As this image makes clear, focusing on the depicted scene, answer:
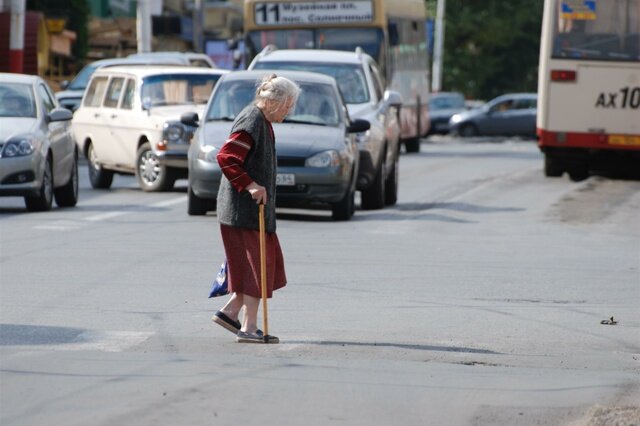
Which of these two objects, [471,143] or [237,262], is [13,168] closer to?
[237,262]

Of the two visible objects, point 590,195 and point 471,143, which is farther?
point 471,143

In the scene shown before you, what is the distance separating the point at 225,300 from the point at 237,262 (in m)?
2.42

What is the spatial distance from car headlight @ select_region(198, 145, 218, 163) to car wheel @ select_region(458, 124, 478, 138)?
37.7 metres

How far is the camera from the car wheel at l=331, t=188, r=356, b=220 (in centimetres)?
1864

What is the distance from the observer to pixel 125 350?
8.99 metres

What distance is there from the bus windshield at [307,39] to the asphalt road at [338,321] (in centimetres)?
1112

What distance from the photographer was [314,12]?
3133cm

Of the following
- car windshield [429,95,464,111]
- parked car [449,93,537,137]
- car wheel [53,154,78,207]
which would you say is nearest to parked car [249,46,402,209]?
car wheel [53,154,78,207]

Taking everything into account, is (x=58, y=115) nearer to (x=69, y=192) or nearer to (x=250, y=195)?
(x=69, y=192)

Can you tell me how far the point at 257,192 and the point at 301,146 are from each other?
29.6 feet

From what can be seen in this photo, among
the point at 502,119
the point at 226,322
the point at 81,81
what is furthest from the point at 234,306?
the point at 502,119

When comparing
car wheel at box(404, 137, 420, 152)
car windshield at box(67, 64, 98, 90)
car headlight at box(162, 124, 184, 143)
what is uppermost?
car headlight at box(162, 124, 184, 143)

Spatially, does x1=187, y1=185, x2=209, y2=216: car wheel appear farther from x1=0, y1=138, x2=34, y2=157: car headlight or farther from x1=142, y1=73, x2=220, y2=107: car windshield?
x1=142, y1=73, x2=220, y2=107: car windshield

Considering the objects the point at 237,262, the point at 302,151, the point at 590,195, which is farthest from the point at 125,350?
the point at 590,195
